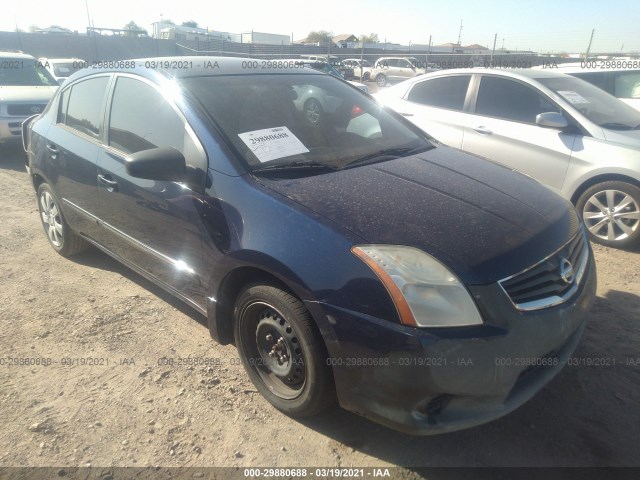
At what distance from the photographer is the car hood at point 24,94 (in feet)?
26.9

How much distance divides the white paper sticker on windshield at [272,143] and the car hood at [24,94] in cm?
740

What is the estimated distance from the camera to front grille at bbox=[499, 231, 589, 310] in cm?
200

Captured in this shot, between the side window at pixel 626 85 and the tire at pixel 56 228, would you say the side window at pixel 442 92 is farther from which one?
the tire at pixel 56 228

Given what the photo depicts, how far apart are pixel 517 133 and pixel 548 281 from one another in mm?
3265

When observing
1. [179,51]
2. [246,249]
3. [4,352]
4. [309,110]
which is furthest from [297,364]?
[179,51]

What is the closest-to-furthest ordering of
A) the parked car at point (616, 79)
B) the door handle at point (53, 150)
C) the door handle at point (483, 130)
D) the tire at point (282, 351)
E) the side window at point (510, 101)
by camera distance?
1. the tire at point (282, 351)
2. the door handle at point (53, 150)
3. the side window at point (510, 101)
4. the door handle at point (483, 130)
5. the parked car at point (616, 79)

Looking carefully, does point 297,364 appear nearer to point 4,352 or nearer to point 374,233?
point 374,233

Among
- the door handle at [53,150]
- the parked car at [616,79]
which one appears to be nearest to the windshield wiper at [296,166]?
the door handle at [53,150]

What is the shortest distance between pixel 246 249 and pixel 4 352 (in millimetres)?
1894

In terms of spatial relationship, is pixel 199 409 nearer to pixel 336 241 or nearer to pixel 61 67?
pixel 336 241

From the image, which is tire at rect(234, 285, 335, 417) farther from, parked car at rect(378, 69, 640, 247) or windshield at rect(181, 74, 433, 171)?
parked car at rect(378, 69, 640, 247)

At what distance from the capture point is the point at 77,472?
2141 millimetres

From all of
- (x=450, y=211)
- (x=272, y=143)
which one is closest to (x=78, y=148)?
(x=272, y=143)

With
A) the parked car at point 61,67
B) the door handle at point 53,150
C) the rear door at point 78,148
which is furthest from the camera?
the parked car at point 61,67
